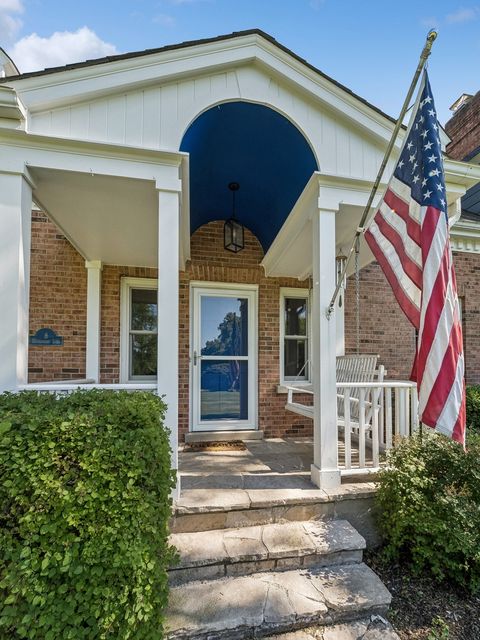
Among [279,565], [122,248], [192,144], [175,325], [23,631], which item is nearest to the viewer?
[23,631]

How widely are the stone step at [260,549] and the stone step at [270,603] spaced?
6cm

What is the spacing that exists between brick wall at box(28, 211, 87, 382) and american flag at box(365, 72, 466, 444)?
3753 millimetres

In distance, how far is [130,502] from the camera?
180cm

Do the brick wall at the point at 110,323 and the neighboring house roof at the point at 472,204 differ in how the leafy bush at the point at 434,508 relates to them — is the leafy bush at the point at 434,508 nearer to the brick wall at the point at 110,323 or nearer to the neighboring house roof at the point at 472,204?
the brick wall at the point at 110,323

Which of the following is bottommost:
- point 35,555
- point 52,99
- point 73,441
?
point 35,555

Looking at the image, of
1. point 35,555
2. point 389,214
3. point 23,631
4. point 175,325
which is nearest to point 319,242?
point 389,214

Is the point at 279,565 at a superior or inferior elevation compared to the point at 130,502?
inferior

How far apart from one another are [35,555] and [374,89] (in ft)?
16.8

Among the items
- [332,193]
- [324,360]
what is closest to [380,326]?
[324,360]

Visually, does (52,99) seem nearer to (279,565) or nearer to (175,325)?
(175,325)

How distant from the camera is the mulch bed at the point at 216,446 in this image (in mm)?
4194

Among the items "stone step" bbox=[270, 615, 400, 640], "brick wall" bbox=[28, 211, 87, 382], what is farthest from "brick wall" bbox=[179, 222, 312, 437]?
"stone step" bbox=[270, 615, 400, 640]

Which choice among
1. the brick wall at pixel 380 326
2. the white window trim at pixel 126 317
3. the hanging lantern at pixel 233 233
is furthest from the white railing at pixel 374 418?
the white window trim at pixel 126 317

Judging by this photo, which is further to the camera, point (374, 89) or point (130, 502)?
point (374, 89)
